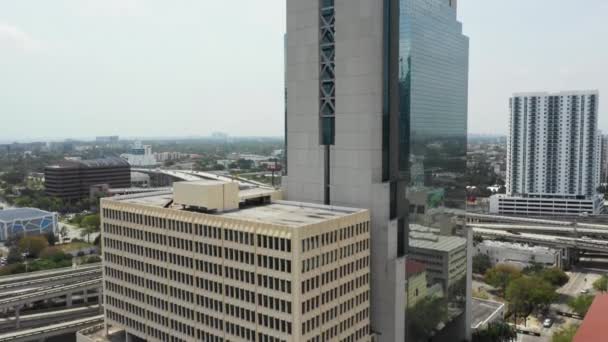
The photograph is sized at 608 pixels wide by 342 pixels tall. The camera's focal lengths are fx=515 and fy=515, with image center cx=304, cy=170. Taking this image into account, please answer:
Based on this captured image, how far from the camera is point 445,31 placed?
283 ft

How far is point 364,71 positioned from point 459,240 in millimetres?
37386

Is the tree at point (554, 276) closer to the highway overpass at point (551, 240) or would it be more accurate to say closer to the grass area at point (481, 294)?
the grass area at point (481, 294)

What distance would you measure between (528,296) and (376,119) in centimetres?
6329

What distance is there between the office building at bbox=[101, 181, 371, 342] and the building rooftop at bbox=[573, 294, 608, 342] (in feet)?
83.4

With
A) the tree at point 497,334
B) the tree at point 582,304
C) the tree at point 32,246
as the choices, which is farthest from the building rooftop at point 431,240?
the tree at point 32,246

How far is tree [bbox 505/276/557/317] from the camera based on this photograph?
109 metres

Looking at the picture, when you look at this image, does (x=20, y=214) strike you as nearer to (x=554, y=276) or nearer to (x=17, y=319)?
(x=17, y=319)

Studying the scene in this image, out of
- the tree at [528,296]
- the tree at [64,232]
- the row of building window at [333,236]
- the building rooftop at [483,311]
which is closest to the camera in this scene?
the row of building window at [333,236]

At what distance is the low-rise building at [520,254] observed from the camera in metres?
146

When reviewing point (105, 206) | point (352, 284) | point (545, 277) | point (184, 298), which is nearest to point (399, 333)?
point (352, 284)

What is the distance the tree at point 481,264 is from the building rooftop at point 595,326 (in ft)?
262

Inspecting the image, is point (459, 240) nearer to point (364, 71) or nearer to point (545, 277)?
point (364, 71)

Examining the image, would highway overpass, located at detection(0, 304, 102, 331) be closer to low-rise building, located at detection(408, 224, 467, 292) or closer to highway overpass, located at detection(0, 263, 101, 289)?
highway overpass, located at detection(0, 263, 101, 289)

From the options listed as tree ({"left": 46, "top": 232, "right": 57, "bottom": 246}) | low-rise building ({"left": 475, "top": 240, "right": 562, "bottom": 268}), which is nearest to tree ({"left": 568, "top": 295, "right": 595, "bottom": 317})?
low-rise building ({"left": 475, "top": 240, "right": 562, "bottom": 268})
